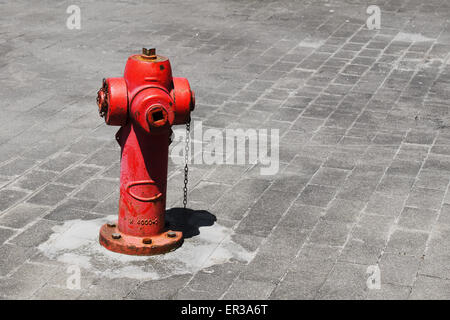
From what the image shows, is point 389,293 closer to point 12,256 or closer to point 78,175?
point 12,256

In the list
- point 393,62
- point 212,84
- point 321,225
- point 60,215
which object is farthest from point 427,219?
point 393,62

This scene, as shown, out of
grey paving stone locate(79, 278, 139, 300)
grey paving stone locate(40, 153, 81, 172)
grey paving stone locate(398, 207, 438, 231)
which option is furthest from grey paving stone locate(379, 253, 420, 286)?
grey paving stone locate(40, 153, 81, 172)

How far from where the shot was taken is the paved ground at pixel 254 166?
5859mm

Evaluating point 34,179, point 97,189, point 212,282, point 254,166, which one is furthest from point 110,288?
point 254,166

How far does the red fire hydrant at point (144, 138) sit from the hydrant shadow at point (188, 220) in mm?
267

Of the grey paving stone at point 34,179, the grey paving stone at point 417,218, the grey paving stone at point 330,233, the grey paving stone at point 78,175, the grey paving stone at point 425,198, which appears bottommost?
the grey paving stone at point 425,198

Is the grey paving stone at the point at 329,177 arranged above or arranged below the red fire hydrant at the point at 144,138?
below

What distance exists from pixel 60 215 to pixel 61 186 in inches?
26.2

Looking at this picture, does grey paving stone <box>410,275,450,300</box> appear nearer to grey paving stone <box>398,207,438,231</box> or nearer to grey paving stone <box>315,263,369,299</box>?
grey paving stone <box>315,263,369,299</box>

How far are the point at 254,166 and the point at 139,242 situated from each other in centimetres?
218

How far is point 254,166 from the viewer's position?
26.2ft

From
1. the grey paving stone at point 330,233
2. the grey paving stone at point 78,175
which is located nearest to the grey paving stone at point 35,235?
the grey paving stone at point 78,175

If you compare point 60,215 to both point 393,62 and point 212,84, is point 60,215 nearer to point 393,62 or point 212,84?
point 212,84

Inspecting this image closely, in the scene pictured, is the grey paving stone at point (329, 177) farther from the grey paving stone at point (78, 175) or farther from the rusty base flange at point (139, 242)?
the grey paving stone at point (78, 175)
